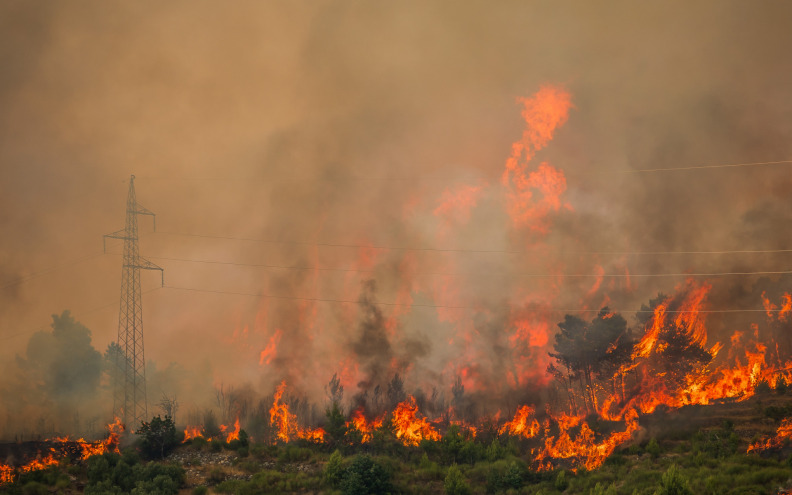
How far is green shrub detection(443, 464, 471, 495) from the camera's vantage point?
45156 millimetres

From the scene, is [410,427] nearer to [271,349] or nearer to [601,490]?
[601,490]

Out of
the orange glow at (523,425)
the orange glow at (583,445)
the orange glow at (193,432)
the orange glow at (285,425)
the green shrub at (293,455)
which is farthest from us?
the orange glow at (193,432)

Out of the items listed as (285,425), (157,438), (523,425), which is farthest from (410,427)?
(157,438)

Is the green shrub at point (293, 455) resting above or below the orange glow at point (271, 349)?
below

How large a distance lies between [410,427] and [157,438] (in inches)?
1014

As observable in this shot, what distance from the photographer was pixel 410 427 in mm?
61781

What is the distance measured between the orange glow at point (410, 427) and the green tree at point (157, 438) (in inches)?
905

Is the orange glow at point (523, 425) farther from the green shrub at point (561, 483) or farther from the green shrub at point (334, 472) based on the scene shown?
the green shrub at point (334, 472)

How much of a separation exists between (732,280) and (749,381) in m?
15.5

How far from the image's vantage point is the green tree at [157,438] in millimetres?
56281

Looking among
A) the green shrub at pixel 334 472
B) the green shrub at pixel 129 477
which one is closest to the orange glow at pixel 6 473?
the green shrub at pixel 129 477

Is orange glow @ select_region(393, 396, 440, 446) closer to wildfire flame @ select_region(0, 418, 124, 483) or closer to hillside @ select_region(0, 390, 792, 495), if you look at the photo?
hillside @ select_region(0, 390, 792, 495)

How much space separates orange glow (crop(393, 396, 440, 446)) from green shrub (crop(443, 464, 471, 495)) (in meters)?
11.2

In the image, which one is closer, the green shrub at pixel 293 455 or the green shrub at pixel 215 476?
the green shrub at pixel 215 476
